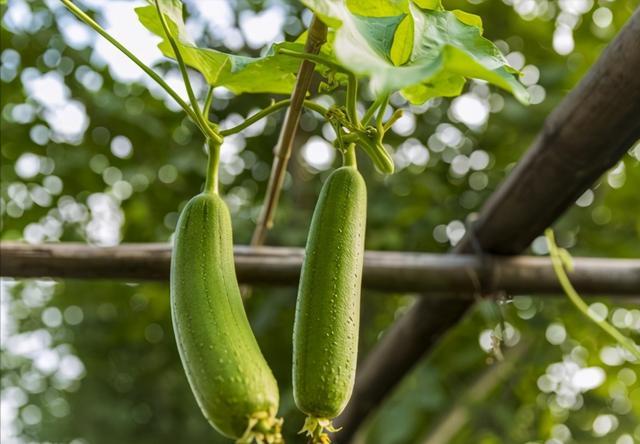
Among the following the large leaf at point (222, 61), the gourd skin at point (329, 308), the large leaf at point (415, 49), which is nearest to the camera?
the large leaf at point (415, 49)

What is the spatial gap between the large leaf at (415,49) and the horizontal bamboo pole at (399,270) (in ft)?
2.59

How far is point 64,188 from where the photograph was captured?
232 centimetres

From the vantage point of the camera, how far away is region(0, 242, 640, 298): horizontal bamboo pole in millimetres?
1484

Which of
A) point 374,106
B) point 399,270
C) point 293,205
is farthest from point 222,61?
point 293,205

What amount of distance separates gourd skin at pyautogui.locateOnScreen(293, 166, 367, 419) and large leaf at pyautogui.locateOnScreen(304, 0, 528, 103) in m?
0.12

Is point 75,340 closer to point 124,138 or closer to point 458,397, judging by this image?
point 124,138

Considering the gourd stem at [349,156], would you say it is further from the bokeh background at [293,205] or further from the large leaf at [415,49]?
the bokeh background at [293,205]

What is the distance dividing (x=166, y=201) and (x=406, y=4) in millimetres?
1770

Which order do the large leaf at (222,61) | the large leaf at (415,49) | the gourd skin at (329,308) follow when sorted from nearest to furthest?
the large leaf at (415,49), the gourd skin at (329,308), the large leaf at (222,61)

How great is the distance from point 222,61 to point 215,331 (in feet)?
0.85

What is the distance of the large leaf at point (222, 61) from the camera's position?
0.74 metres

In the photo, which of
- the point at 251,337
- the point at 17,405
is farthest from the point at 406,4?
the point at 17,405

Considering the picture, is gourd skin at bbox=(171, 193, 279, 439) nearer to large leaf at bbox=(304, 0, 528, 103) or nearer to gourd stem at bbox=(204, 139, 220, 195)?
gourd stem at bbox=(204, 139, 220, 195)

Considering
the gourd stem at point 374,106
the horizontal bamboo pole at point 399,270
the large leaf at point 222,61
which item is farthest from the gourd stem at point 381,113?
the horizontal bamboo pole at point 399,270
